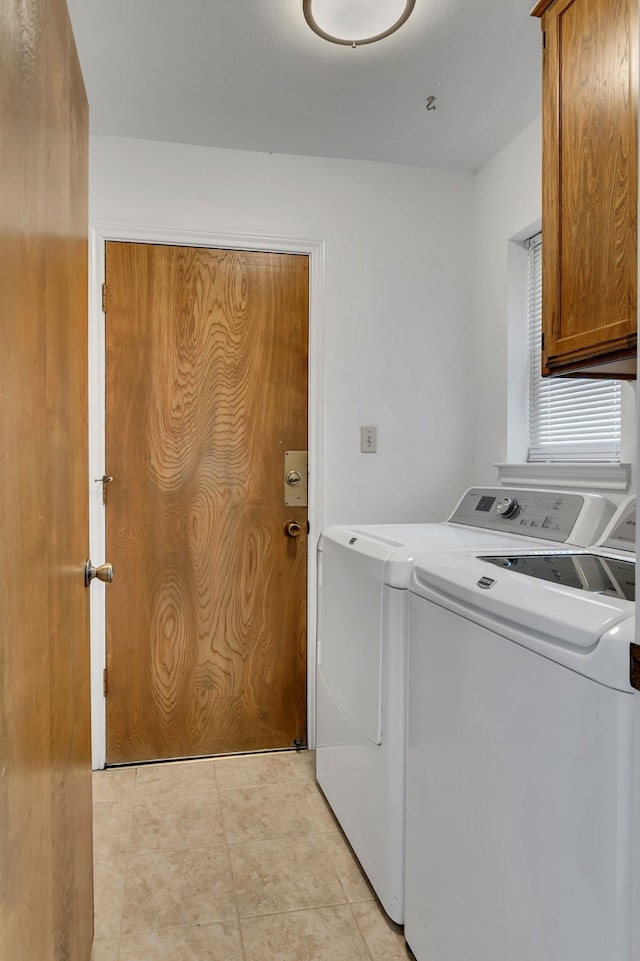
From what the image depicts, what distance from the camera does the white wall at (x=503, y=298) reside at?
7.52 feet

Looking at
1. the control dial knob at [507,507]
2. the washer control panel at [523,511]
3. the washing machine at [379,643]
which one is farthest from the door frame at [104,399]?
the control dial knob at [507,507]

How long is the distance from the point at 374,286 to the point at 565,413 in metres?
0.89

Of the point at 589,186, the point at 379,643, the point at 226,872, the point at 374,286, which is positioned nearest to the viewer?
the point at 589,186

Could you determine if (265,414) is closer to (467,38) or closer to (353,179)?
(353,179)

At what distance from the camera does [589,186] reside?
57.1 inches

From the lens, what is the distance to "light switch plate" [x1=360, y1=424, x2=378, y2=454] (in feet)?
8.39

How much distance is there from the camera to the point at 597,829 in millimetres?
830

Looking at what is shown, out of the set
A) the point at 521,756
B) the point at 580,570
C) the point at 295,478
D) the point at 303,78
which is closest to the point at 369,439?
the point at 295,478

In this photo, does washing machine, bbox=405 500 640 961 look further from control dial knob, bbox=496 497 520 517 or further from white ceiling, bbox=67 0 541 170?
white ceiling, bbox=67 0 541 170

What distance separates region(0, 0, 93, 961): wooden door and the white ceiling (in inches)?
27.7

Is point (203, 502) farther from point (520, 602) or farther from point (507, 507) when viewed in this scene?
point (520, 602)

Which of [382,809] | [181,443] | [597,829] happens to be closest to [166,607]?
[181,443]

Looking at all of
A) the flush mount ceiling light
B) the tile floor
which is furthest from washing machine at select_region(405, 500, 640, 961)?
the flush mount ceiling light

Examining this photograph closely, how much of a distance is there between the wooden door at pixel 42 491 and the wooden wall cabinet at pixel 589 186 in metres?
1.08
